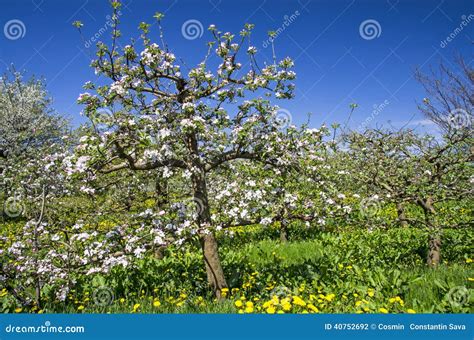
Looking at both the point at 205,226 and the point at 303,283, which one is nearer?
the point at 205,226

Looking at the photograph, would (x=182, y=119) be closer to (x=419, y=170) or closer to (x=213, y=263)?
(x=213, y=263)

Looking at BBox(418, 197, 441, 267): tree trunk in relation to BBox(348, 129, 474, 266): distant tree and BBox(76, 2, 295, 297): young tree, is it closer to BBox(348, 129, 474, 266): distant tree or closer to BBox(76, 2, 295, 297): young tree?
BBox(348, 129, 474, 266): distant tree

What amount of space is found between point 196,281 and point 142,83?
4177 millimetres

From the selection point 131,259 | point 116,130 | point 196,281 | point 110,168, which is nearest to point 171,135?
point 116,130

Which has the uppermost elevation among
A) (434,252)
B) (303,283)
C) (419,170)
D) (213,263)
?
(419,170)

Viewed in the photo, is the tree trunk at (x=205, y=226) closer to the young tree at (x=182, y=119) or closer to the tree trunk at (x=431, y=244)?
the young tree at (x=182, y=119)

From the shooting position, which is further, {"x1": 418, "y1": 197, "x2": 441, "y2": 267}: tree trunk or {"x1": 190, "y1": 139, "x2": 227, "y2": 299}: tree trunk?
{"x1": 418, "y1": 197, "x2": 441, "y2": 267}: tree trunk

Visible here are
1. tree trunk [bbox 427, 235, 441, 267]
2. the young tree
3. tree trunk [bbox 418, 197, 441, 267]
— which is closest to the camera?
the young tree

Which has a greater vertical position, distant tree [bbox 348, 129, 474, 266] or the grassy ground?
distant tree [bbox 348, 129, 474, 266]

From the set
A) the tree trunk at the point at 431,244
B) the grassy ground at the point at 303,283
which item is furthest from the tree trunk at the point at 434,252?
the grassy ground at the point at 303,283

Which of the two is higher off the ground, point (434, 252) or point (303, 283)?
point (434, 252)

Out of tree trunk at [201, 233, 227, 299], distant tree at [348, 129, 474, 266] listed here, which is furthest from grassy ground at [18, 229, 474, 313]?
distant tree at [348, 129, 474, 266]

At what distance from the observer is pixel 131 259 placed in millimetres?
6270

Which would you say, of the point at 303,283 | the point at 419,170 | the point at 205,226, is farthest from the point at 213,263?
the point at 419,170
